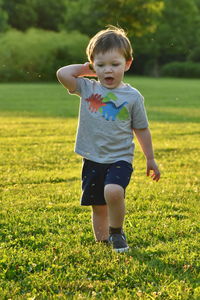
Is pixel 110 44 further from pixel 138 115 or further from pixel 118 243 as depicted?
pixel 118 243

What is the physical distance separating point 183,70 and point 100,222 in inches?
2496

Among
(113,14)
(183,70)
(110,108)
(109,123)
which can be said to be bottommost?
(183,70)

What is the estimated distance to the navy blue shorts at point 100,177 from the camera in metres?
4.17

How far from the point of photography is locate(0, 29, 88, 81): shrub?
48.6 m

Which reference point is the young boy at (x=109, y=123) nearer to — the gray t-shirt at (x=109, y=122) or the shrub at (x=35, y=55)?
the gray t-shirt at (x=109, y=122)

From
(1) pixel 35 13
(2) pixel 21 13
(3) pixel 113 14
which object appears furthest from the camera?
(1) pixel 35 13

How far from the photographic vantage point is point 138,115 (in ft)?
14.1

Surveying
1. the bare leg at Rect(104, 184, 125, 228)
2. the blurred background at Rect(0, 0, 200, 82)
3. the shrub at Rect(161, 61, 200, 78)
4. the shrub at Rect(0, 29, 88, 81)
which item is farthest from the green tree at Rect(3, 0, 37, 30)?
the bare leg at Rect(104, 184, 125, 228)

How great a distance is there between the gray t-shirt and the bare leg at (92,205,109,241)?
456mm

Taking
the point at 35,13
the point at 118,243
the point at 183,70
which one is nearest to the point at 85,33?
the point at 35,13

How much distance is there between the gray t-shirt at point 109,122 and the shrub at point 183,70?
200 ft

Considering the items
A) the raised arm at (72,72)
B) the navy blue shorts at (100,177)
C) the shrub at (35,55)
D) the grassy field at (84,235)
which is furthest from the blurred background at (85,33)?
the navy blue shorts at (100,177)

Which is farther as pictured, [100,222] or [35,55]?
[35,55]

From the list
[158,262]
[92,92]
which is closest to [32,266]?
[158,262]
